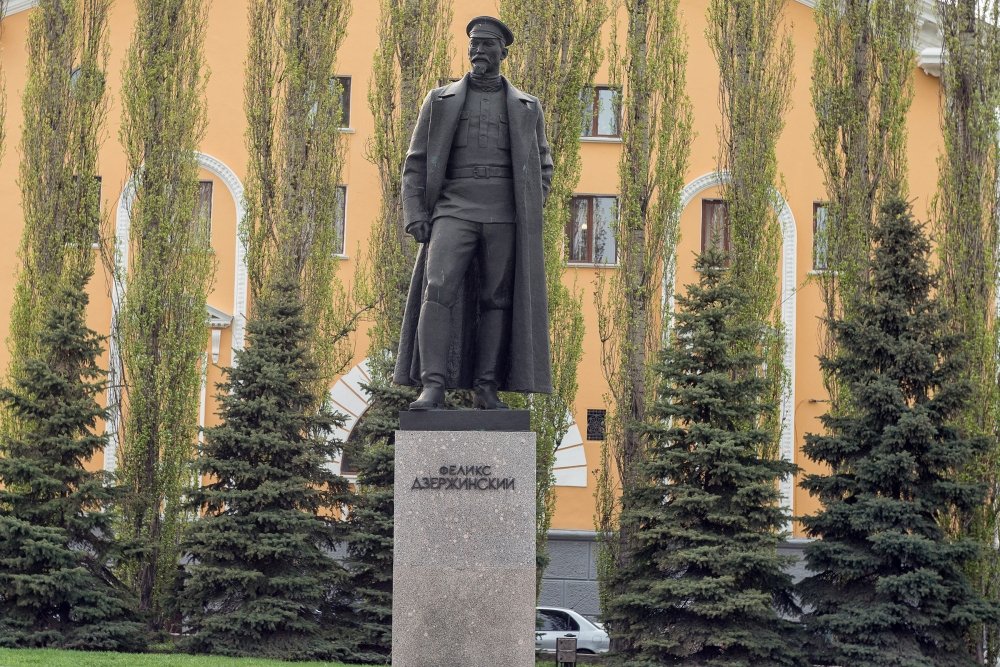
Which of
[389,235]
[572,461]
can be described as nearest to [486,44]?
[389,235]

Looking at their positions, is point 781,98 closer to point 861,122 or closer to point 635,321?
point 861,122

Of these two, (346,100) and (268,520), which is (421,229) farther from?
(346,100)

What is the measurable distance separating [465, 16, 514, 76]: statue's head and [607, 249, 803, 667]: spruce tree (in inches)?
253

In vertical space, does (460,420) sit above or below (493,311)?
below

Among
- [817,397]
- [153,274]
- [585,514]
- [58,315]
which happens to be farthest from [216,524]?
[817,397]

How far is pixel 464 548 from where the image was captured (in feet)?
30.6

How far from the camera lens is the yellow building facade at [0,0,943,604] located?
24.1m

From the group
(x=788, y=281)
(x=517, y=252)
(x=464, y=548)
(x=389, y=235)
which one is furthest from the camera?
(x=788, y=281)

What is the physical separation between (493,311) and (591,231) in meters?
14.5

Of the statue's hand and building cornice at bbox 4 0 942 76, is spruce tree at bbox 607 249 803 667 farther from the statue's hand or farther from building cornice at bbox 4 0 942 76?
building cornice at bbox 4 0 942 76

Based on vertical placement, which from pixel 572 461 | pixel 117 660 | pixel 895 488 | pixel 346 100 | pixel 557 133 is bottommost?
pixel 117 660

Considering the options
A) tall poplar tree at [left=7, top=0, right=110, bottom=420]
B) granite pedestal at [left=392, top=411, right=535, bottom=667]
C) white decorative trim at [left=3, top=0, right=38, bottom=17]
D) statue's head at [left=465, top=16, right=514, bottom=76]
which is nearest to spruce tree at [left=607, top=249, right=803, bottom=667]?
granite pedestal at [left=392, top=411, right=535, bottom=667]

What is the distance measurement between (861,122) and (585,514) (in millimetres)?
8195

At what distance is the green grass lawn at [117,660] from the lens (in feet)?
45.0
